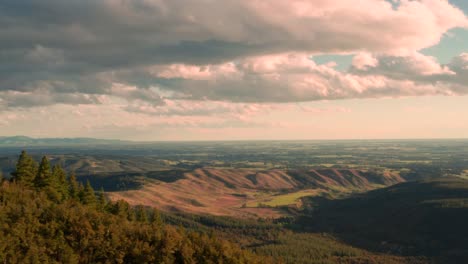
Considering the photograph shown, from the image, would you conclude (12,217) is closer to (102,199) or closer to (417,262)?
(102,199)

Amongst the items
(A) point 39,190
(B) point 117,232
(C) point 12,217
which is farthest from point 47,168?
(B) point 117,232

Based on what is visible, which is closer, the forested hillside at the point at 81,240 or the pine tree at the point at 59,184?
the forested hillside at the point at 81,240

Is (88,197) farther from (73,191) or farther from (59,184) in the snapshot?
(59,184)

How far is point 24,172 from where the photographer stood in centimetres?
9156

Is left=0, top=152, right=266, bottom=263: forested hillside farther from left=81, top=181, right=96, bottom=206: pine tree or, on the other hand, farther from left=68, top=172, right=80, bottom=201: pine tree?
left=68, top=172, right=80, bottom=201: pine tree

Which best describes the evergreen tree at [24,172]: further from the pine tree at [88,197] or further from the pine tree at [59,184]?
the pine tree at [88,197]

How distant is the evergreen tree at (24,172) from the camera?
9044cm

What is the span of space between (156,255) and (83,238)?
41.6 ft

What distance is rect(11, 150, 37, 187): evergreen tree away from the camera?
3561 inches

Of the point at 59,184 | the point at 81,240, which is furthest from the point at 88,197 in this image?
the point at 81,240

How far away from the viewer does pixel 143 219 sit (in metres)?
104

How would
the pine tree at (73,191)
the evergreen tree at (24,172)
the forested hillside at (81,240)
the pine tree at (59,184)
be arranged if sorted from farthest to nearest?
the pine tree at (73,191), the pine tree at (59,184), the evergreen tree at (24,172), the forested hillside at (81,240)

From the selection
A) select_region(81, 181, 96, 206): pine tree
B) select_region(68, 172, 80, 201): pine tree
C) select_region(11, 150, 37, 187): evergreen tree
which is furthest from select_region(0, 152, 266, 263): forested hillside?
select_region(68, 172, 80, 201): pine tree

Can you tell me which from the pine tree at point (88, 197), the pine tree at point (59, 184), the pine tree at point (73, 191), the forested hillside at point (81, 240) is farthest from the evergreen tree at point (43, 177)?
the forested hillside at point (81, 240)
